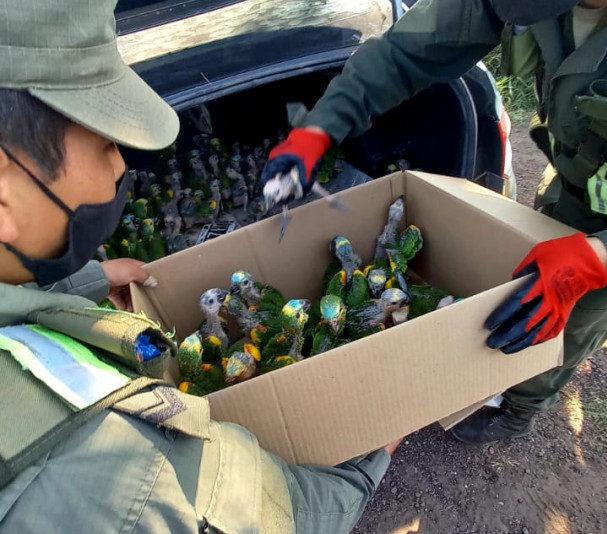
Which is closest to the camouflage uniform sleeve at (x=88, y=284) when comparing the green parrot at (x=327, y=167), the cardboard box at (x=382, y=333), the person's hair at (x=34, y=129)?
the cardboard box at (x=382, y=333)

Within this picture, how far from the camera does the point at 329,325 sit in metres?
1.84

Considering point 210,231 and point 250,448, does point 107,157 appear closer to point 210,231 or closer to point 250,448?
point 250,448

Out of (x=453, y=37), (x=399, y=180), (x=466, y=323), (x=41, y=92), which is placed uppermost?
(x=41, y=92)

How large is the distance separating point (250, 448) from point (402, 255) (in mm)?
1227

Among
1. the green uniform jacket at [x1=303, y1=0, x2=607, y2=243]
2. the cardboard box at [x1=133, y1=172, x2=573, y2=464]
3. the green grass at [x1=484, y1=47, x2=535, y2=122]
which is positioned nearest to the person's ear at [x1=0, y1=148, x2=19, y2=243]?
the cardboard box at [x1=133, y1=172, x2=573, y2=464]

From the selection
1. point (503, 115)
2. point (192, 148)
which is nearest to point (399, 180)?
point (503, 115)

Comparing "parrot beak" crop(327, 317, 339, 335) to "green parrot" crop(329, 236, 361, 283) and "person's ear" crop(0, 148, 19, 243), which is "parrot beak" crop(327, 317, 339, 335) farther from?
"person's ear" crop(0, 148, 19, 243)

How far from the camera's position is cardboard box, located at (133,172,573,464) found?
1.25 meters

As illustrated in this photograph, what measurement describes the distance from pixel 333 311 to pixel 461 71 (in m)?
1.10

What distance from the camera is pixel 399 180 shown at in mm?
2033

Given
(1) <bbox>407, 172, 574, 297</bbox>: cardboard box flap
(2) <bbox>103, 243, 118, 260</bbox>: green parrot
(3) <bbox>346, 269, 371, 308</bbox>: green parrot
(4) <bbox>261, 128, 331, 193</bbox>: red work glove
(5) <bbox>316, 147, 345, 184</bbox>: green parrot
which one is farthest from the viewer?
(5) <bbox>316, 147, 345, 184</bbox>: green parrot

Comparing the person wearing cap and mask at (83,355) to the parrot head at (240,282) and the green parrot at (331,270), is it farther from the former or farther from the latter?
the green parrot at (331,270)

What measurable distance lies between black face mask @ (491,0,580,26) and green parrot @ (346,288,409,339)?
997 millimetres

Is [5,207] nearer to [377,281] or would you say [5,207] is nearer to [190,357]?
[190,357]
